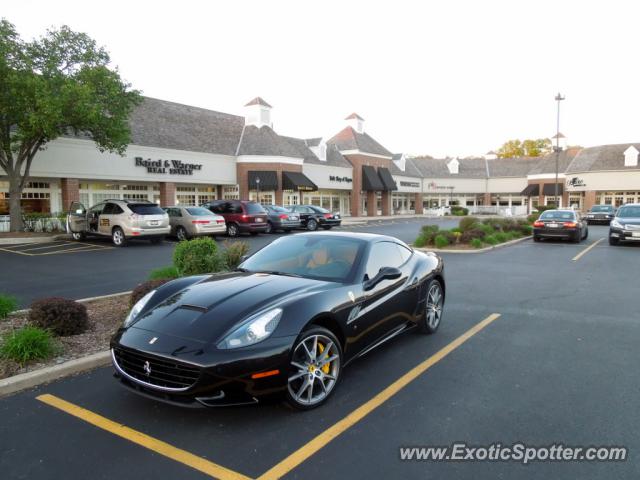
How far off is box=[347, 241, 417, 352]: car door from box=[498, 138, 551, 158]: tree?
85.2 metres

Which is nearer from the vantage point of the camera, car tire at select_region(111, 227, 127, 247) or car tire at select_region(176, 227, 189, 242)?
car tire at select_region(111, 227, 127, 247)

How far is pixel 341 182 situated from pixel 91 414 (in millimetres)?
41773

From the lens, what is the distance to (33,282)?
32.4ft

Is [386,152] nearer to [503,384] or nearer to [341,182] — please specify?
[341,182]

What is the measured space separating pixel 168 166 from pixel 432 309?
1085 inches

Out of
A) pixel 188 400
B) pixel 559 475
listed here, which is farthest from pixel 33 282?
pixel 559 475

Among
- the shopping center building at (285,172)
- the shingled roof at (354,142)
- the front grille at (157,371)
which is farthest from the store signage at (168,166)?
the front grille at (157,371)

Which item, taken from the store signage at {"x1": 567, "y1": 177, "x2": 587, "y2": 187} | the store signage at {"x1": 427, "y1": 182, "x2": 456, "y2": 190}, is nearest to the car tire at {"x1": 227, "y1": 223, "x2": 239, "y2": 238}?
the store signage at {"x1": 427, "y1": 182, "x2": 456, "y2": 190}

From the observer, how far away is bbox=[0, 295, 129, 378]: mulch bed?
4582 millimetres

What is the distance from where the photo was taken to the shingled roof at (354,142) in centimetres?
4703

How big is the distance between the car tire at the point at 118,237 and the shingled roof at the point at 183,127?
504 inches

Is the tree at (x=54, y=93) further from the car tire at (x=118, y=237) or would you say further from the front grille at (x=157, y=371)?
the front grille at (x=157, y=371)

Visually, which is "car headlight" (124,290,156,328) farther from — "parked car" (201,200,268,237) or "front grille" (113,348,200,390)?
"parked car" (201,200,268,237)

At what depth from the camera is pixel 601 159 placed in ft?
170
